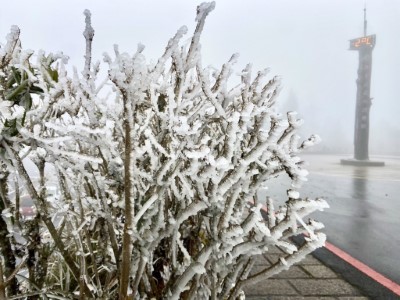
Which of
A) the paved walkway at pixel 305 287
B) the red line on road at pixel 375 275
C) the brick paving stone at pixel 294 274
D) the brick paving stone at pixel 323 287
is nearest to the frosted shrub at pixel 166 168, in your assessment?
the paved walkway at pixel 305 287

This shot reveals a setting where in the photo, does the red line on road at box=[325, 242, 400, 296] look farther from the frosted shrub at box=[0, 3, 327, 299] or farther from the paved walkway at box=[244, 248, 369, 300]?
the frosted shrub at box=[0, 3, 327, 299]

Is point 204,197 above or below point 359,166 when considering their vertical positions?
above

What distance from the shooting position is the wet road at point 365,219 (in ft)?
18.6

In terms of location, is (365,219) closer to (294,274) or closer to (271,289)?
(294,274)

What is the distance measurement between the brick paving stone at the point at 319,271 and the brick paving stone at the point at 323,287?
0.15 meters

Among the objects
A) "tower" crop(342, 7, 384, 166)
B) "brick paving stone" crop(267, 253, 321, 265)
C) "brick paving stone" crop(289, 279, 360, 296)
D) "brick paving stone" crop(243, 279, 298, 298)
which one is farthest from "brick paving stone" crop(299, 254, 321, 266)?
"tower" crop(342, 7, 384, 166)

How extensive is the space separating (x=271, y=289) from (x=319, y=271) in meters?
0.79

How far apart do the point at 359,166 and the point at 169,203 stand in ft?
79.7

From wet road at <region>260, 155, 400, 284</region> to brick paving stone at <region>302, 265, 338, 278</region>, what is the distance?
2.71 feet

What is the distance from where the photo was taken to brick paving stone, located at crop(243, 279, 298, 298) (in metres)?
3.74

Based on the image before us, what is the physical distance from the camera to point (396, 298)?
377cm

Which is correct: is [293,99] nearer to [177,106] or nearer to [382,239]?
[382,239]

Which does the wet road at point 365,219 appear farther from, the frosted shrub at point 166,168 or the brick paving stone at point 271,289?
the frosted shrub at point 166,168

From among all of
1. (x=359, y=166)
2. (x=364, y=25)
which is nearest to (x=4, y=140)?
(x=359, y=166)
